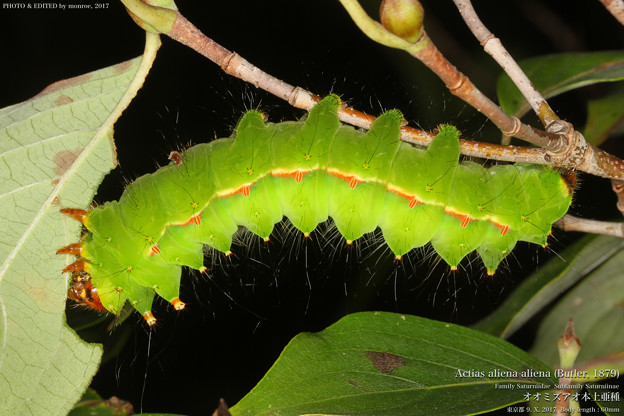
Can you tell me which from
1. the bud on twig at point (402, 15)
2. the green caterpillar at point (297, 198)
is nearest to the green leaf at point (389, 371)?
the green caterpillar at point (297, 198)

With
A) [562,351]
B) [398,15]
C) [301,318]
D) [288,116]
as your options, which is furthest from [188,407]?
[398,15]

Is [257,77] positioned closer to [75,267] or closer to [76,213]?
[76,213]

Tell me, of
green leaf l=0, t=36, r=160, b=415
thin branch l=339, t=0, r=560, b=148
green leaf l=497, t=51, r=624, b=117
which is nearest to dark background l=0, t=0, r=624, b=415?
green leaf l=497, t=51, r=624, b=117

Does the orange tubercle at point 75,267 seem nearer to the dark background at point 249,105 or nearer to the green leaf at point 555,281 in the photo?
the dark background at point 249,105

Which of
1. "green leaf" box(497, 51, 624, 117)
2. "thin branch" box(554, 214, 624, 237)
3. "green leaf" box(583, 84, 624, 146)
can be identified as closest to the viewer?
"thin branch" box(554, 214, 624, 237)

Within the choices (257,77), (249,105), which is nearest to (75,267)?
(257,77)

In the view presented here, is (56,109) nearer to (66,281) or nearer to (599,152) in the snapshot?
(66,281)

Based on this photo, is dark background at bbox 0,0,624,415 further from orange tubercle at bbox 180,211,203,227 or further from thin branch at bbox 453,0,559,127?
thin branch at bbox 453,0,559,127
